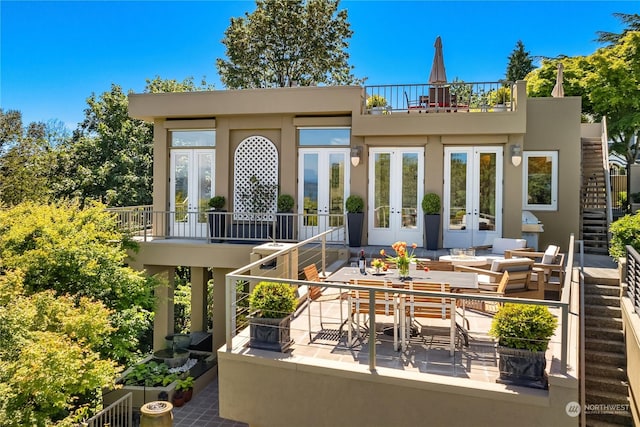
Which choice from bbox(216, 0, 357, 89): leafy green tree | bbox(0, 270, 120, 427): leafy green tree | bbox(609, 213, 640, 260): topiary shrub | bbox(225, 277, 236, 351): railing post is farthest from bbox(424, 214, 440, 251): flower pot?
bbox(216, 0, 357, 89): leafy green tree

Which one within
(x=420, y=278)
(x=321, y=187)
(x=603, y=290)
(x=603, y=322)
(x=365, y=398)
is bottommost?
(x=365, y=398)

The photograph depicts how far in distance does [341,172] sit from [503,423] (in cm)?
871

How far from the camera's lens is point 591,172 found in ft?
47.4

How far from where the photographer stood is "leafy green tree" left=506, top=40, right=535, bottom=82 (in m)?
32.3

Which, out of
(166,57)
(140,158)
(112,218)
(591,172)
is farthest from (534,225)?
(166,57)

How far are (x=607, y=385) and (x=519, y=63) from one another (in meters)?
31.1

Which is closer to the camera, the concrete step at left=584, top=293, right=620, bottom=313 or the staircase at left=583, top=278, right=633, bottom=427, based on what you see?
the staircase at left=583, top=278, right=633, bottom=427

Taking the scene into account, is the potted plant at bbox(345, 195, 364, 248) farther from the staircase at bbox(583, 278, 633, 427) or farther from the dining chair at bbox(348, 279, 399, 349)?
the dining chair at bbox(348, 279, 399, 349)

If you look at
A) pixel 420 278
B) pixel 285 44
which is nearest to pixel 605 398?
pixel 420 278

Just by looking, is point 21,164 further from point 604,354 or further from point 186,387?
point 604,354

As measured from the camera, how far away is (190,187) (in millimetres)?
13266

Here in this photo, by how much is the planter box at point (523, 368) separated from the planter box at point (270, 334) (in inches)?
91.5

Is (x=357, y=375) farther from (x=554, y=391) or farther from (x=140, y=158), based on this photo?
(x=140, y=158)

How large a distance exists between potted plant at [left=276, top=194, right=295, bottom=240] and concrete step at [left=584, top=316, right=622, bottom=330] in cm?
725
